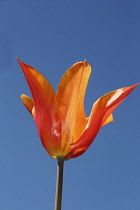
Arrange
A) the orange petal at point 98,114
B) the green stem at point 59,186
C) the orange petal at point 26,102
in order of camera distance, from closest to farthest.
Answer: the green stem at point 59,186 → the orange petal at point 98,114 → the orange petal at point 26,102

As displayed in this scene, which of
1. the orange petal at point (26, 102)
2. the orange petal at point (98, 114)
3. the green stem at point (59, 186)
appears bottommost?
the green stem at point (59, 186)

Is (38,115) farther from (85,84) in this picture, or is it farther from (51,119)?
(85,84)

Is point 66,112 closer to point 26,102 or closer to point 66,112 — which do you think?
point 66,112

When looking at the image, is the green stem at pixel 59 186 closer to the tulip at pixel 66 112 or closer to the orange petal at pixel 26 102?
the tulip at pixel 66 112

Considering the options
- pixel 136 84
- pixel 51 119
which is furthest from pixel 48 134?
pixel 136 84

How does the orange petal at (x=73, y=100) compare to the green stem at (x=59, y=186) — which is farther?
the orange petal at (x=73, y=100)

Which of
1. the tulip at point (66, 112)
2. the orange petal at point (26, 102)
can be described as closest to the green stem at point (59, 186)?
the tulip at point (66, 112)

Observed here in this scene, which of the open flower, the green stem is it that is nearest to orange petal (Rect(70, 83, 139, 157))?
the open flower
